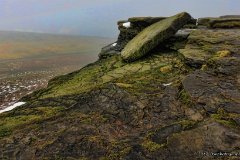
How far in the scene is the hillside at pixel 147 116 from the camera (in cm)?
1018

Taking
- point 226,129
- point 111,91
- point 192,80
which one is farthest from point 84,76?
point 226,129

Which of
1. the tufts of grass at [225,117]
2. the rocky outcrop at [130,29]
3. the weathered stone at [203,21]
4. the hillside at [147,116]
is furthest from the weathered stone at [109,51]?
the tufts of grass at [225,117]

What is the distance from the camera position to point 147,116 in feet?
41.5

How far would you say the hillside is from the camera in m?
10.2

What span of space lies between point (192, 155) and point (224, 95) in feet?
12.9

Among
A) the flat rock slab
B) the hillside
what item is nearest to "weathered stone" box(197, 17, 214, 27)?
the flat rock slab

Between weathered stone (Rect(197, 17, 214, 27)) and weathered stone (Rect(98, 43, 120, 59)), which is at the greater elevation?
weathered stone (Rect(197, 17, 214, 27))

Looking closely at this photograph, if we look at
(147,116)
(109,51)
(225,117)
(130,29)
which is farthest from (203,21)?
(225,117)

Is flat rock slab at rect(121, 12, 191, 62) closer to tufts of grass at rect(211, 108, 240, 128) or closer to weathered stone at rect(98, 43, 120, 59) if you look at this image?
weathered stone at rect(98, 43, 120, 59)

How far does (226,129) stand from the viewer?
1033 cm

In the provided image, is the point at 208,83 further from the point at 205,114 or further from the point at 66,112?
the point at 66,112

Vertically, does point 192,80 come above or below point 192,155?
above

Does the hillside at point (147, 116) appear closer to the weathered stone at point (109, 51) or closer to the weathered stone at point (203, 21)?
the weathered stone at point (203, 21)

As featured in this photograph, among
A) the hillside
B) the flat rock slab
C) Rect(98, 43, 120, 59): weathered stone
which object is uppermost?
the flat rock slab
